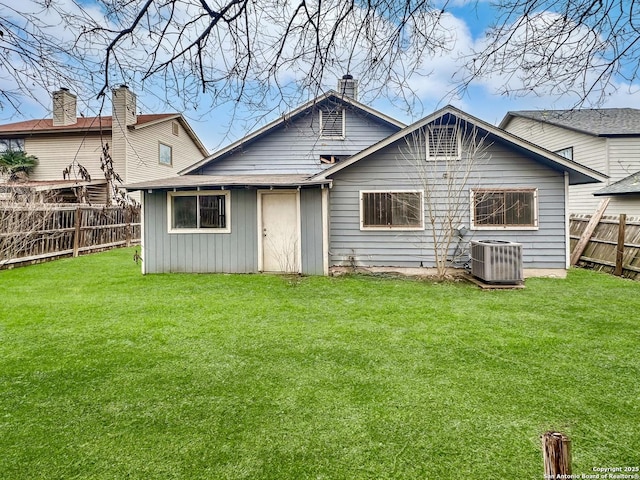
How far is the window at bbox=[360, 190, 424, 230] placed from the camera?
30.5 ft

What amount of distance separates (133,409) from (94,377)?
88 centimetres

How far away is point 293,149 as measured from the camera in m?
11.9

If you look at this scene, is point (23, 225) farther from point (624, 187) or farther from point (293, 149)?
point (624, 187)

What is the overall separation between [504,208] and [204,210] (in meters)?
7.37

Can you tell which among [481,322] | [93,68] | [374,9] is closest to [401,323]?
[481,322]

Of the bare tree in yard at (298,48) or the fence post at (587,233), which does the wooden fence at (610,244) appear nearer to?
the fence post at (587,233)

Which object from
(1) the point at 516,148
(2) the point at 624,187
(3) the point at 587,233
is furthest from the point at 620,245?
(2) the point at 624,187

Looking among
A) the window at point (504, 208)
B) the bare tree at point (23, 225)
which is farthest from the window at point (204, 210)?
the window at point (504, 208)

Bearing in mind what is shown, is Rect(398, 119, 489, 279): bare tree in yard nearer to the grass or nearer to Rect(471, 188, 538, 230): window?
Rect(471, 188, 538, 230): window

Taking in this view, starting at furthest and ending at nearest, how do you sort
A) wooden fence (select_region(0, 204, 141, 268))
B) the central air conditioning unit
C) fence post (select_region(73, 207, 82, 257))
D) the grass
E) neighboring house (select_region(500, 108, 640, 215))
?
1. fence post (select_region(73, 207, 82, 257))
2. neighboring house (select_region(500, 108, 640, 215))
3. wooden fence (select_region(0, 204, 141, 268))
4. the central air conditioning unit
5. the grass

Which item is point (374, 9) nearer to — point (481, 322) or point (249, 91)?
point (249, 91)

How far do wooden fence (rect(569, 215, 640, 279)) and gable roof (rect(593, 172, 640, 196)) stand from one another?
6.47 feet

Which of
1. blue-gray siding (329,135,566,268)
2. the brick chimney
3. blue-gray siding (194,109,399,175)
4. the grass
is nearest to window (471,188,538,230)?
blue-gray siding (329,135,566,268)

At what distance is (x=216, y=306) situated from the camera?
20.7 feet
